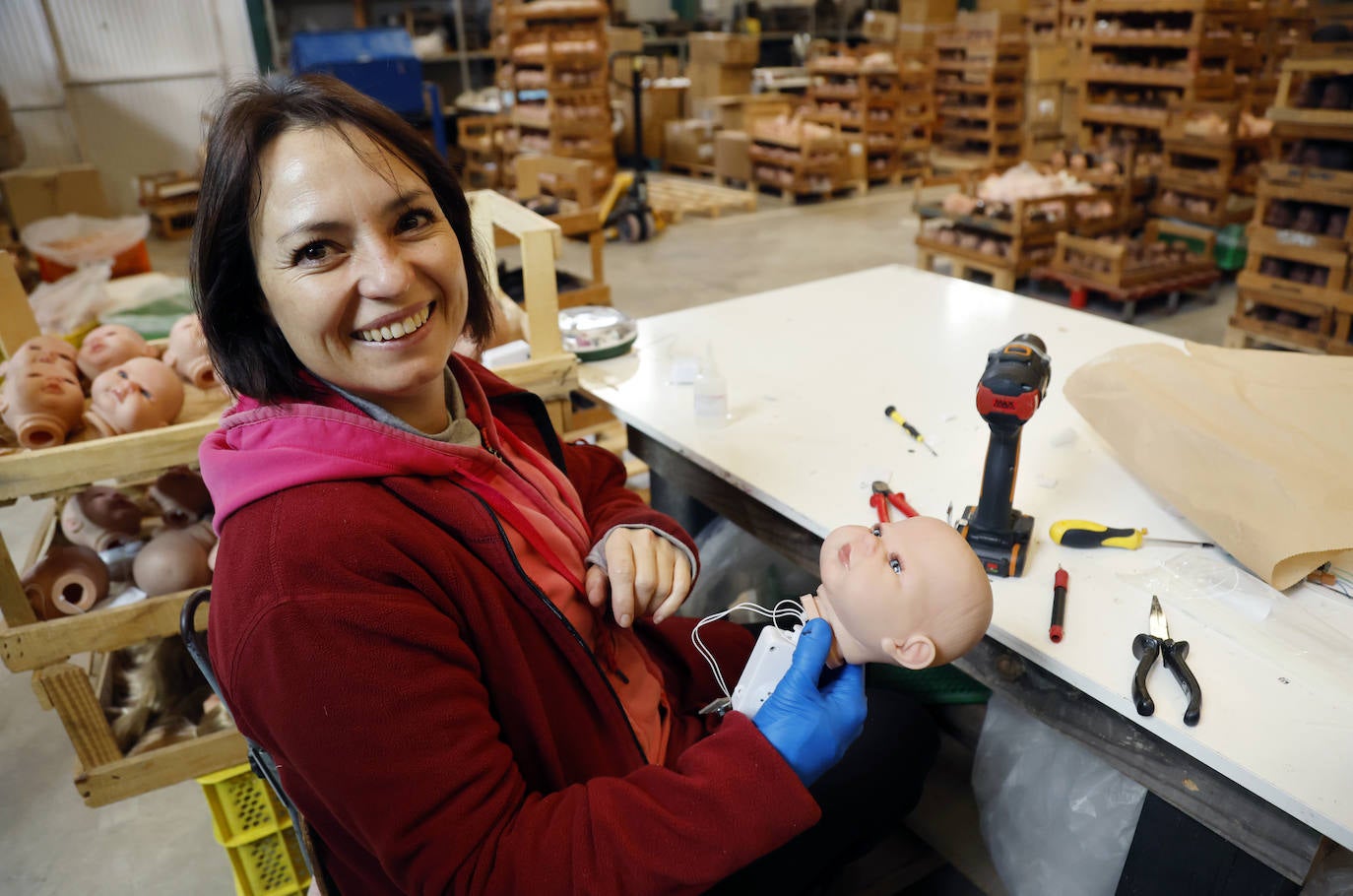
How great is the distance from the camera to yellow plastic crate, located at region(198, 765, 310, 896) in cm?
178

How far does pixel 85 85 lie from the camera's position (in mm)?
8758

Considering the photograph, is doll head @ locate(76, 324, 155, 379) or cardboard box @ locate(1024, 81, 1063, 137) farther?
cardboard box @ locate(1024, 81, 1063, 137)

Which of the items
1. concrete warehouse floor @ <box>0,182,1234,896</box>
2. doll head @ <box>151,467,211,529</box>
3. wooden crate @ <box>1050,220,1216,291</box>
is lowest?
concrete warehouse floor @ <box>0,182,1234,896</box>

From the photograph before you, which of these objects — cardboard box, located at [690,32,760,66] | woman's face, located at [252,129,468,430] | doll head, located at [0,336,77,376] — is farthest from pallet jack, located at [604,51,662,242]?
woman's face, located at [252,129,468,430]

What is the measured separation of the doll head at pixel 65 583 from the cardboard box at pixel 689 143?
8.39 m

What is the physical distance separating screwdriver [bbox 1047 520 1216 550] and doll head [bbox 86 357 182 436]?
1988mm

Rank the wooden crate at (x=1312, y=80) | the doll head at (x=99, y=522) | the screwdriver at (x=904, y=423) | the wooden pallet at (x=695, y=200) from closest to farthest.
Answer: the screwdriver at (x=904, y=423) → the doll head at (x=99, y=522) → the wooden crate at (x=1312, y=80) → the wooden pallet at (x=695, y=200)

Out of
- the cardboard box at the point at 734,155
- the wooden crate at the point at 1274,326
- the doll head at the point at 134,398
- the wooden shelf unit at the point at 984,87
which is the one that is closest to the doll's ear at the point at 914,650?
the doll head at the point at 134,398

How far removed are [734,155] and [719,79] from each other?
939mm

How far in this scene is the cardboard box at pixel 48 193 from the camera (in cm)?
662

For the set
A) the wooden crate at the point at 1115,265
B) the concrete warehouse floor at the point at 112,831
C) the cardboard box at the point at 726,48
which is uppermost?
the cardboard box at the point at 726,48

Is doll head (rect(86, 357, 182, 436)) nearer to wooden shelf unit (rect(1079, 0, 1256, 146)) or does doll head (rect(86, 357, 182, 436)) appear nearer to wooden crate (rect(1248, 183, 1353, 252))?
wooden crate (rect(1248, 183, 1353, 252))

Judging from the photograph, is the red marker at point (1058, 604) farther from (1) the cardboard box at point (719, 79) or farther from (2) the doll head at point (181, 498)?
(1) the cardboard box at point (719, 79)

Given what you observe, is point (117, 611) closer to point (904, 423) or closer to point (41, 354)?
point (41, 354)
